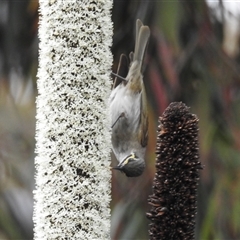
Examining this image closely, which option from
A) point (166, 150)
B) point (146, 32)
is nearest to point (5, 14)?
point (146, 32)

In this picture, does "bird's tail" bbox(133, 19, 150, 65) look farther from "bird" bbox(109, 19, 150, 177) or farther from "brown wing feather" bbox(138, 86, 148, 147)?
"brown wing feather" bbox(138, 86, 148, 147)

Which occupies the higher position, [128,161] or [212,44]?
[212,44]

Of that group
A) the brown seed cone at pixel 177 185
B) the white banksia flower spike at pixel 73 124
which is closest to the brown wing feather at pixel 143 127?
the brown seed cone at pixel 177 185

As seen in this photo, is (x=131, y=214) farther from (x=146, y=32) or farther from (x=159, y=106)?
(x=146, y=32)

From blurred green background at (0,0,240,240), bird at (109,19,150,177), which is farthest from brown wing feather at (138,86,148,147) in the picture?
blurred green background at (0,0,240,240)

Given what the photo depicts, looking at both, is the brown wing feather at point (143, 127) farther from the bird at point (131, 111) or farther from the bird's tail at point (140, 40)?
the bird's tail at point (140, 40)
